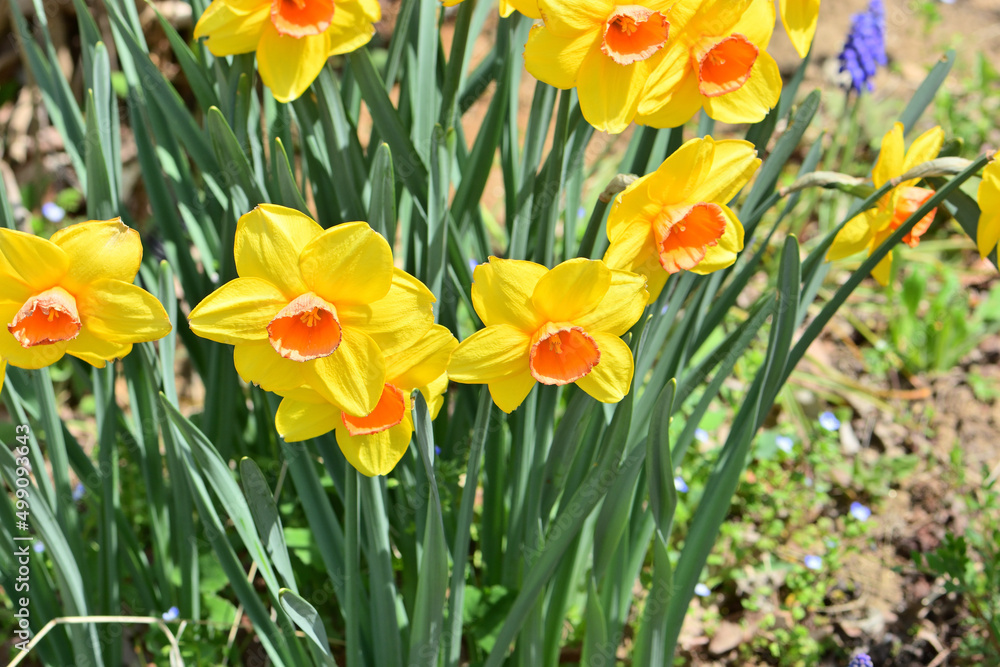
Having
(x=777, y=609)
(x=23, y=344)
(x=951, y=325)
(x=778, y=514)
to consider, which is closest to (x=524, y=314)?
(x=23, y=344)

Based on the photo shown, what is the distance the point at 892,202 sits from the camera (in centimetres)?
110

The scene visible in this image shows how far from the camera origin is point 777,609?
1.92m

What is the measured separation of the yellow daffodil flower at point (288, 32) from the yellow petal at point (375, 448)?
484 millimetres

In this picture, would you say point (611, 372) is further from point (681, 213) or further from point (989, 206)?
point (989, 206)

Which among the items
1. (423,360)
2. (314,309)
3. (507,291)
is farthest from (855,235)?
(314,309)

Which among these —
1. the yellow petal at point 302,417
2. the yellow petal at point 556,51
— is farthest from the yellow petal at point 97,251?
the yellow petal at point 556,51

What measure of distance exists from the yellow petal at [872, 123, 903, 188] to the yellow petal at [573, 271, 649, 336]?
19.0 inches

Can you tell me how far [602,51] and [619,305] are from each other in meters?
0.32

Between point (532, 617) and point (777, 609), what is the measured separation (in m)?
1.01

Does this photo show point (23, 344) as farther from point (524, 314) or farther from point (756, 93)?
point (756, 93)

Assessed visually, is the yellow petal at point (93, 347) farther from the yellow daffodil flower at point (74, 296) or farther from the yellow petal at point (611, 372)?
the yellow petal at point (611, 372)

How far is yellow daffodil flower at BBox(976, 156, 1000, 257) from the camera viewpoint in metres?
0.94

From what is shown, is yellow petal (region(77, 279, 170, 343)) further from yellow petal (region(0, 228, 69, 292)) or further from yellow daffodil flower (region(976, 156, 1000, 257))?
yellow daffodil flower (region(976, 156, 1000, 257))

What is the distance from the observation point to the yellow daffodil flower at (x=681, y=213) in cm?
91
